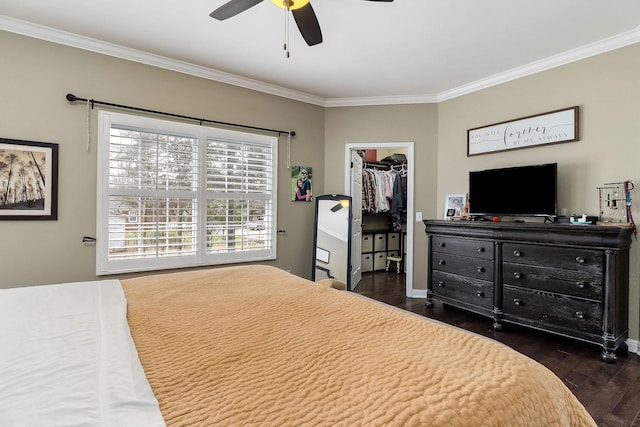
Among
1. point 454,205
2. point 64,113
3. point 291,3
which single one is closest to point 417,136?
point 454,205

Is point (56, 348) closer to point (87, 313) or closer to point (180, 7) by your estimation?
point (87, 313)

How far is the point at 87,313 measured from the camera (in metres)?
1.29

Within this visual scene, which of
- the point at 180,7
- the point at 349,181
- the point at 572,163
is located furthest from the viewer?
the point at 349,181

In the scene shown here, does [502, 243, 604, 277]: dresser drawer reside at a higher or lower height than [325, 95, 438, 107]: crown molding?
lower

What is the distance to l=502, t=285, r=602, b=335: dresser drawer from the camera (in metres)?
2.48

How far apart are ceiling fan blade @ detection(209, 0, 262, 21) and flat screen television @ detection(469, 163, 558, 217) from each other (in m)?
2.74

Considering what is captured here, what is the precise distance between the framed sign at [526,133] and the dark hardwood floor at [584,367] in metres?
1.81

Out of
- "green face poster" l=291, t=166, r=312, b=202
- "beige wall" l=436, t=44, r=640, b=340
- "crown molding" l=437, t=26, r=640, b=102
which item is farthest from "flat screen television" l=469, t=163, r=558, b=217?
"green face poster" l=291, t=166, r=312, b=202

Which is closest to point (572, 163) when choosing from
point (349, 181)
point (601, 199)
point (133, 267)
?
point (601, 199)

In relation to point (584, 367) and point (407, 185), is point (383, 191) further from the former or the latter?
point (584, 367)

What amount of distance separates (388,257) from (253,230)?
2896 mm

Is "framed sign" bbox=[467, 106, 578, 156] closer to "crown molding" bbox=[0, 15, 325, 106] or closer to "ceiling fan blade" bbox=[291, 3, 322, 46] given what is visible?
"crown molding" bbox=[0, 15, 325, 106]

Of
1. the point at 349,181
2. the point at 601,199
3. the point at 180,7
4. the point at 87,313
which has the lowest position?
the point at 87,313

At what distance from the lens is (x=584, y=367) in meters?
2.34
